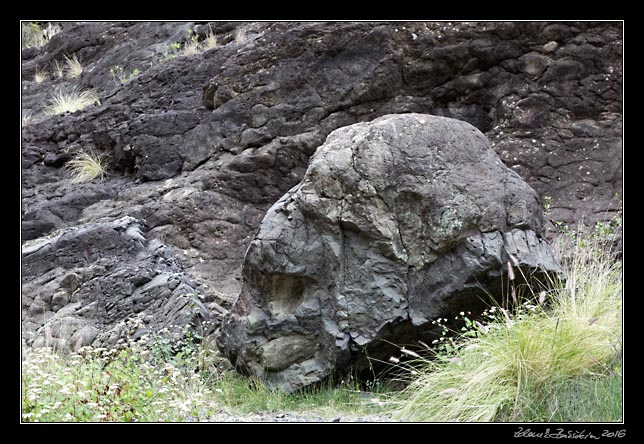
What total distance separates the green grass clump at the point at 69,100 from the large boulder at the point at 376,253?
7.39 meters

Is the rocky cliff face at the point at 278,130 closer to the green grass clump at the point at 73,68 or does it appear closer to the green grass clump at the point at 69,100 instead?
the green grass clump at the point at 69,100

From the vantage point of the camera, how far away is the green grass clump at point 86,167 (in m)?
11.4

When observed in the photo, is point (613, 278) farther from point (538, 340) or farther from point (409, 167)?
point (409, 167)

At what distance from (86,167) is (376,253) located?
6.59 metres

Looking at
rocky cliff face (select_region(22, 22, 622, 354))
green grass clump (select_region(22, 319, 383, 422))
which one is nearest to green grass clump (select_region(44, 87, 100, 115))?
rocky cliff face (select_region(22, 22, 622, 354))

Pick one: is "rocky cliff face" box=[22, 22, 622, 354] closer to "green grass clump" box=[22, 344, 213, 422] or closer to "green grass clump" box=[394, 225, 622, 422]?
Answer: "green grass clump" box=[22, 344, 213, 422]

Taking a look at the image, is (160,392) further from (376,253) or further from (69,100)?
(69,100)

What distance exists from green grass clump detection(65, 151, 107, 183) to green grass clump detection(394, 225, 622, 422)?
752 centimetres

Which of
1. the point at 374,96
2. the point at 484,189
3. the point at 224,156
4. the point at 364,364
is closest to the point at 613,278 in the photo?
the point at 484,189

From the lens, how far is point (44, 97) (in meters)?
15.2

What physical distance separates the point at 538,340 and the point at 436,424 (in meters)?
1.05

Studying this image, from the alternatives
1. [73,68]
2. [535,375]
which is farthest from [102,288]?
[73,68]

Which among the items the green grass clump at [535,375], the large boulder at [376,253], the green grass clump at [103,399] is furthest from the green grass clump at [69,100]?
the green grass clump at [535,375]

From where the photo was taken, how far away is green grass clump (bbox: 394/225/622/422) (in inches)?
193
